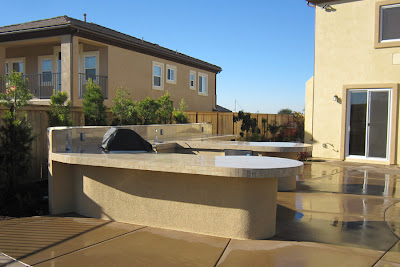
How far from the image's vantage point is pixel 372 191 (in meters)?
8.15

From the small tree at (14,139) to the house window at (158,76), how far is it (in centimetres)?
1210

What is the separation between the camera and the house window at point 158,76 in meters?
20.3

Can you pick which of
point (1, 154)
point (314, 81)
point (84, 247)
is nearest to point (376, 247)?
point (84, 247)

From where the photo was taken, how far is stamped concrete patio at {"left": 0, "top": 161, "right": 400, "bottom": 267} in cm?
421

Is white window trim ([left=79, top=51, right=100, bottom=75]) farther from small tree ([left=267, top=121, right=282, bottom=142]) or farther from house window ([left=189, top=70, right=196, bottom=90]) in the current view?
small tree ([left=267, top=121, right=282, bottom=142])

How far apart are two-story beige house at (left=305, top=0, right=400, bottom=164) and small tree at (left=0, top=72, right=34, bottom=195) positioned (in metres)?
10.8

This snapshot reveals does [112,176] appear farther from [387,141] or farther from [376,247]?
[387,141]

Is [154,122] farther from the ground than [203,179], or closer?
farther from the ground

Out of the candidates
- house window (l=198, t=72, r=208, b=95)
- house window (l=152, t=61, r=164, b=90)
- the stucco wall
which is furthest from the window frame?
house window (l=198, t=72, r=208, b=95)

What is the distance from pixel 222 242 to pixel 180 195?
0.96 meters

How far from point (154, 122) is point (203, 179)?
26.0 ft

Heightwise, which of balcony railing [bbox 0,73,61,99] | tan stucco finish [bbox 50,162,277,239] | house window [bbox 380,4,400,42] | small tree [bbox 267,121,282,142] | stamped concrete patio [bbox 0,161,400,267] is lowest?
stamped concrete patio [bbox 0,161,400,267]

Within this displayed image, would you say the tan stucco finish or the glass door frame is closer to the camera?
the tan stucco finish

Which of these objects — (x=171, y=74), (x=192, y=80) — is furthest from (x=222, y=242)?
(x=192, y=80)
